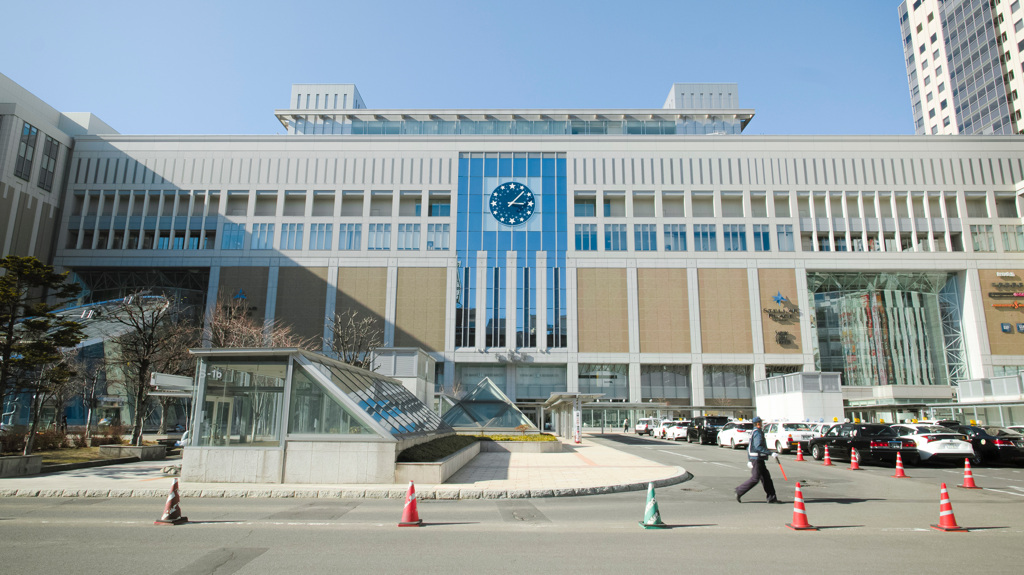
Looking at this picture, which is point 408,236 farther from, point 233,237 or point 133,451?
point 133,451

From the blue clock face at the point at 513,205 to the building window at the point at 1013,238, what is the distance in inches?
1919

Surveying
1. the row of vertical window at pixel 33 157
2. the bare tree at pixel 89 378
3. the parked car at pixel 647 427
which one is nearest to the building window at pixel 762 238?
the parked car at pixel 647 427

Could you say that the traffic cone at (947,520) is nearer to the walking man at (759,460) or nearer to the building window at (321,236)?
the walking man at (759,460)

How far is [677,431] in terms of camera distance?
44062mm

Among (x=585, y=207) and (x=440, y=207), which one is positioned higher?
(x=585, y=207)

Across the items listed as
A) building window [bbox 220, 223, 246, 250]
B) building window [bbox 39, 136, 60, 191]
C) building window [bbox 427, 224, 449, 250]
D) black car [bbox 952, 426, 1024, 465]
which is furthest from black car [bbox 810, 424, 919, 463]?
building window [bbox 39, 136, 60, 191]

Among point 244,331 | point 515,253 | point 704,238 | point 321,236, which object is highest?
→ point 704,238

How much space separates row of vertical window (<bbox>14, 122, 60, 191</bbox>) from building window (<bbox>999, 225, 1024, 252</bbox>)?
317 ft

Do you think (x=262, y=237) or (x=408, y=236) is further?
(x=408, y=236)

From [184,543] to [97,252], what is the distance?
67749 millimetres

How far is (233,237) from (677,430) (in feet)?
159

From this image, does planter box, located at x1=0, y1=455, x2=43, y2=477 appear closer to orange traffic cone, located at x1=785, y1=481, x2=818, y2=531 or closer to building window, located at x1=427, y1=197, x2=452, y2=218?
orange traffic cone, located at x1=785, y1=481, x2=818, y2=531

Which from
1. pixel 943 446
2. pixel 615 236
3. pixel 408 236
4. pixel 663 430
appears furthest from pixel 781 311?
pixel 943 446

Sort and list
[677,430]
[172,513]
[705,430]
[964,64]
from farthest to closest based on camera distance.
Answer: [964,64]
[677,430]
[705,430]
[172,513]
